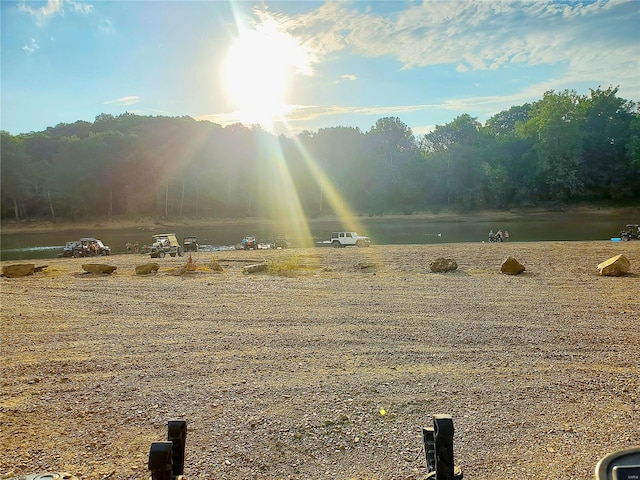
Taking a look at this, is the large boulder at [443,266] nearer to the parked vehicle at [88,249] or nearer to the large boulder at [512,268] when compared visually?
the large boulder at [512,268]

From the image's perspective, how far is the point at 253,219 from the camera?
75125mm

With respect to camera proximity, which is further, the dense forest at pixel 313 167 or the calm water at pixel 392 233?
the dense forest at pixel 313 167

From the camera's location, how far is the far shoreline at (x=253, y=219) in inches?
2504

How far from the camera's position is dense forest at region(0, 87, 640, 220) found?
6812 cm

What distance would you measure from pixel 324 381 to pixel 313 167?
8310cm

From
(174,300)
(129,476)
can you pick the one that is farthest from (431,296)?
(129,476)

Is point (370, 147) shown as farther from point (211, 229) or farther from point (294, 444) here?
point (294, 444)

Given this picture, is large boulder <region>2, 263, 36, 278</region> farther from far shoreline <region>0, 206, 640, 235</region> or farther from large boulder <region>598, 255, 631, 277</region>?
far shoreline <region>0, 206, 640, 235</region>

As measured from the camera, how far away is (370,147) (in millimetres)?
89750

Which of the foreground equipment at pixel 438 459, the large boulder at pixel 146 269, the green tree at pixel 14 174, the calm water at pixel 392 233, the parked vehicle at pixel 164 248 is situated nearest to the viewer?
the foreground equipment at pixel 438 459

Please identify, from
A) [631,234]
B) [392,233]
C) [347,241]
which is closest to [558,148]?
[392,233]

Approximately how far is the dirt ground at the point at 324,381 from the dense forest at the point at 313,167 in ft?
209

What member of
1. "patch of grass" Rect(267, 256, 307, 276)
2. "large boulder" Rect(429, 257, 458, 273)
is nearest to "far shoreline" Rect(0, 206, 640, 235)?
"patch of grass" Rect(267, 256, 307, 276)

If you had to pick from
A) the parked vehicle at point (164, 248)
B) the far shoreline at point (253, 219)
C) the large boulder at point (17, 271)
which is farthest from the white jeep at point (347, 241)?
the far shoreline at point (253, 219)
